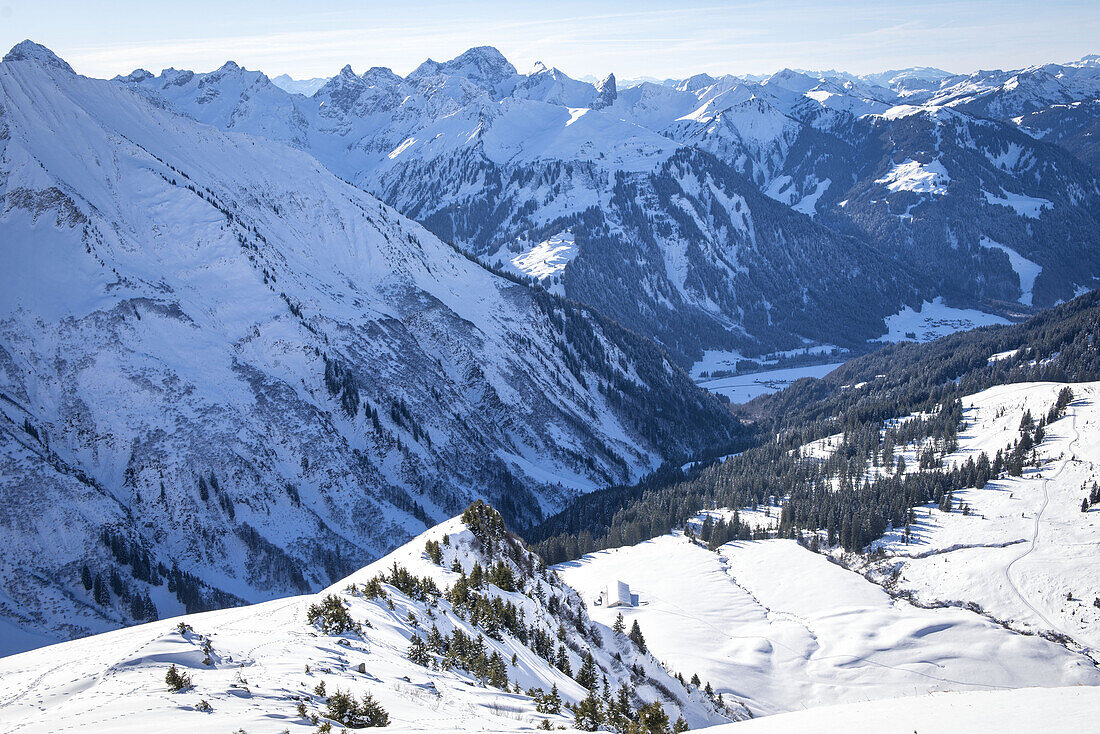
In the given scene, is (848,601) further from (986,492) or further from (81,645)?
(81,645)

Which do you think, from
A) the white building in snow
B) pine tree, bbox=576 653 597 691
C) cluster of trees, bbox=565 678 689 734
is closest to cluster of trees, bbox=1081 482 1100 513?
the white building in snow

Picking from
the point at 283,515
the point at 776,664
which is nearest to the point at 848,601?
the point at 776,664

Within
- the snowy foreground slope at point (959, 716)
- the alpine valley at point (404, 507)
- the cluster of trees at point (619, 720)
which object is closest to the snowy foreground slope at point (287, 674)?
the alpine valley at point (404, 507)

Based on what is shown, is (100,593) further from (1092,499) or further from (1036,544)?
(1092,499)

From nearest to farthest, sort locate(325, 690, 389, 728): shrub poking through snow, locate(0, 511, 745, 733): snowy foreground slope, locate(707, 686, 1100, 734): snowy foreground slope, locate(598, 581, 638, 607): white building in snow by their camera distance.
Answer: locate(707, 686, 1100, 734): snowy foreground slope
locate(0, 511, 745, 733): snowy foreground slope
locate(325, 690, 389, 728): shrub poking through snow
locate(598, 581, 638, 607): white building in snow

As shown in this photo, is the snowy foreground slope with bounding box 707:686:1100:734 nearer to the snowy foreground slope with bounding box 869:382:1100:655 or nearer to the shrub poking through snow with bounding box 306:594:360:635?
the shrub poking through snow with bounding box 306:594:360:635

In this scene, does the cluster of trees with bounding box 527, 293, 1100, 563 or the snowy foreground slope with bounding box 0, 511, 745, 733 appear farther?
the cluster of trees with bounding box 527, 293, 1100, 563

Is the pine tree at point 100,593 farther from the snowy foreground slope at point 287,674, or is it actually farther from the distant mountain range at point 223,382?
the snowy foreground slope at point 287,674
